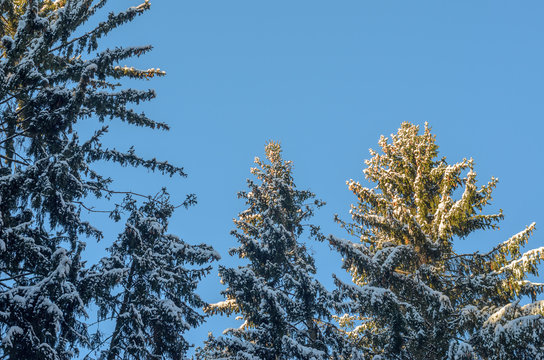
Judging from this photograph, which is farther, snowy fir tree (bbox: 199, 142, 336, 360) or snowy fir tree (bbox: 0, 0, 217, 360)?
snowy fir tree (bbox: 199, 142, 336, 360)

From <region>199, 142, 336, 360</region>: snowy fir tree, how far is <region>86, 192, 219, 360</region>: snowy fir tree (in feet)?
5.89

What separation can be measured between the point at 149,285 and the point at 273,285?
548 cm

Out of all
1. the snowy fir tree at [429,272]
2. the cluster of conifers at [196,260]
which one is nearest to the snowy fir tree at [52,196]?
the cluster of conifers at [196,260]

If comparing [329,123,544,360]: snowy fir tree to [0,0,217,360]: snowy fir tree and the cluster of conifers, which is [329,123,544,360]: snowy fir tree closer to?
the cluster of conifers

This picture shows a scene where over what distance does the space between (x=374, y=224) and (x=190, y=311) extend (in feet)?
22.1

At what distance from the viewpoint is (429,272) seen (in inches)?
550

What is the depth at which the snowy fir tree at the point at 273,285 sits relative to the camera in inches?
519

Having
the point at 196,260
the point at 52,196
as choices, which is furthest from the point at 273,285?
the point at 52,196

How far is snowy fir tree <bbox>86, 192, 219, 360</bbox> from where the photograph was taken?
1077 centimetres

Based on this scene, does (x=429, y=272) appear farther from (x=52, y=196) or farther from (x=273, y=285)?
(x=52, y=196)

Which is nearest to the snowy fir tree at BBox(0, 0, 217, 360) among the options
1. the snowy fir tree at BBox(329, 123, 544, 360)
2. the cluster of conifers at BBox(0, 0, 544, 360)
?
the cluster of conifers at BBox(0, 0, 544, 360)

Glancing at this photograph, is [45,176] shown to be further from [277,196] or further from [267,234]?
[277,196]

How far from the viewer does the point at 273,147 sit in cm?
2086

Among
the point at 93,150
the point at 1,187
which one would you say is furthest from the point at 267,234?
the point at 1,187
